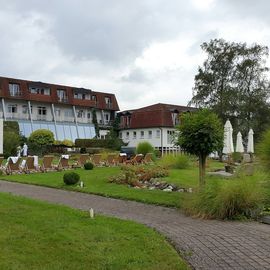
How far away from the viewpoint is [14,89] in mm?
63688

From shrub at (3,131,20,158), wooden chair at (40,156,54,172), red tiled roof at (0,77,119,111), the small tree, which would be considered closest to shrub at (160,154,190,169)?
wooden chair at (40,156,54,172)

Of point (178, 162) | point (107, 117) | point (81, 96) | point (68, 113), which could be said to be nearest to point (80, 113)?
point (68, 113)

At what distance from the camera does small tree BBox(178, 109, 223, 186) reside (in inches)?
470

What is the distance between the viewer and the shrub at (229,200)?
9.41 metres

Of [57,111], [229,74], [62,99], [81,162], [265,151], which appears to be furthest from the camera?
[57,111]

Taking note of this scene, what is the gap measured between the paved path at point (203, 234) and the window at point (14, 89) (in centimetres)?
5326

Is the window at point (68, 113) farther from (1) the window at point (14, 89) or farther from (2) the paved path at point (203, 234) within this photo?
(2) the paved path at point (203, 234)

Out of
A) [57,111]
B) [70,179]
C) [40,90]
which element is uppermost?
[40,90]

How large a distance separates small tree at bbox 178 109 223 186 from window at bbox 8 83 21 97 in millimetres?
54131

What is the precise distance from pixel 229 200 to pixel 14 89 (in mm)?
57841

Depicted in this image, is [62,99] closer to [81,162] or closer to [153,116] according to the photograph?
[153,116]

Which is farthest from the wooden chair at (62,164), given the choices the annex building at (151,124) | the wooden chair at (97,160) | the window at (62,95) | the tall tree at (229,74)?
the window at (62,95)

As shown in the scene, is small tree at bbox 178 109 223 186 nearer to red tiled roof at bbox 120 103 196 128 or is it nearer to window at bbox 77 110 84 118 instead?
red tiled roof at bbox 120 103 196 128

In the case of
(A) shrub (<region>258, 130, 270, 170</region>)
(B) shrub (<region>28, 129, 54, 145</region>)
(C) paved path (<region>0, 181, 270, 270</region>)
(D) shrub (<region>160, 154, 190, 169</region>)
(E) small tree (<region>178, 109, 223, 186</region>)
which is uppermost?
(B) shrub (<region>28, 129, 54, 145</region>)
